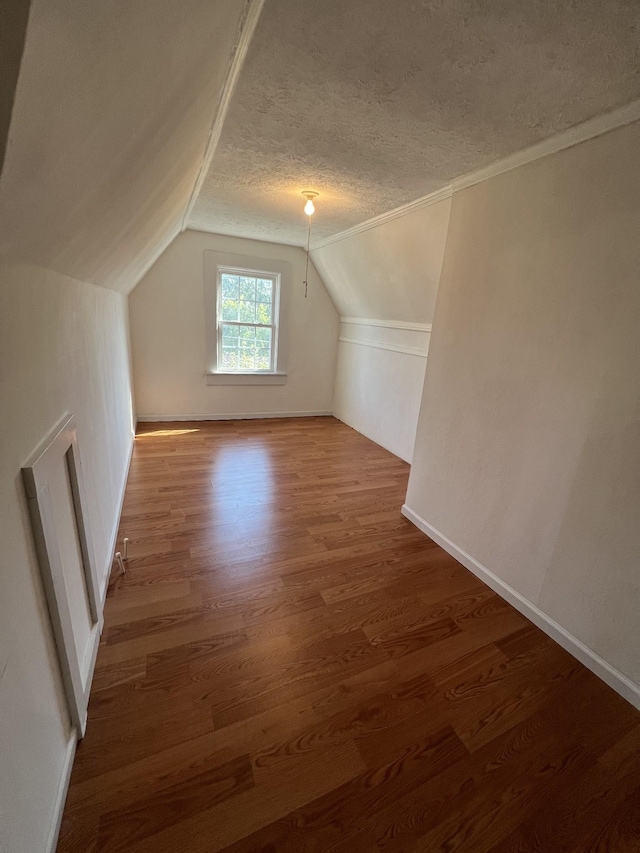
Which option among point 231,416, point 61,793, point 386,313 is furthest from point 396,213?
point 61,793

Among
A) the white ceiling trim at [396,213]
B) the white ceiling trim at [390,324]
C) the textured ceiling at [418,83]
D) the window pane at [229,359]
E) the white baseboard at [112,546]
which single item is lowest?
the white baseboard at [112,546]

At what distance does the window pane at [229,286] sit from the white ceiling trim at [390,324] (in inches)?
59.3

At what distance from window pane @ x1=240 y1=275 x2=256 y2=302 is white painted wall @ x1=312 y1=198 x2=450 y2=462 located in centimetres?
89

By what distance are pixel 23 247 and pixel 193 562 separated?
1679 millimetres

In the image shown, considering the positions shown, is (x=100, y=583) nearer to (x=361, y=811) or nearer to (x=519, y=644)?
(x=361, y=811)

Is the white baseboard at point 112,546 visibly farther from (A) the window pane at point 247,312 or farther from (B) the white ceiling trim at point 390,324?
(B) the white ceiling trim at point 390,324

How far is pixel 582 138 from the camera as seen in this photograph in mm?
1436

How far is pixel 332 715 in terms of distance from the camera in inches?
51.0

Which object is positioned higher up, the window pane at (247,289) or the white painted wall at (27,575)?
the window pane at (247,289)

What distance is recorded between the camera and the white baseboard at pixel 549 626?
1445 millimetres

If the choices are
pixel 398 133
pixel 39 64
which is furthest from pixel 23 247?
pixel 398 133

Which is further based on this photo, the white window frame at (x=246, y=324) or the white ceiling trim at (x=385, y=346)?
the white window frame at (x=246, y=324)

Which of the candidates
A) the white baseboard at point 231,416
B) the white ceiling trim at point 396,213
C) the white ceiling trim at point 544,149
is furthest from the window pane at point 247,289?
the white ceiling trim at point 544,149

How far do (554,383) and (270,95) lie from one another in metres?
1.74
